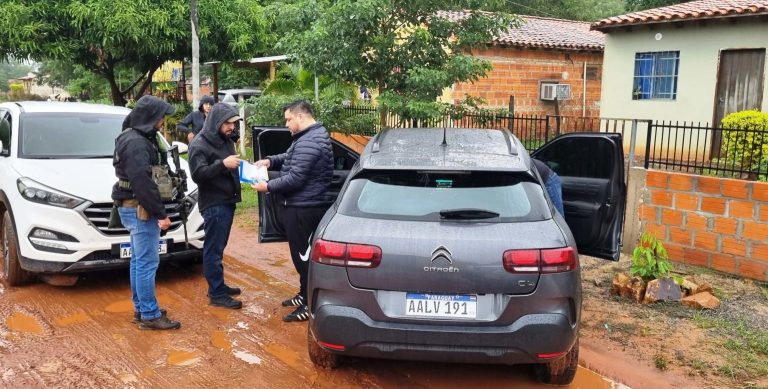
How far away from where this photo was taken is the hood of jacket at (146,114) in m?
4.66

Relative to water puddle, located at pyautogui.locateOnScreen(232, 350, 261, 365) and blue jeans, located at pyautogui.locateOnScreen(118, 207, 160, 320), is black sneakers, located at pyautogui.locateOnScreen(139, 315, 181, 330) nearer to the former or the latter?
blue jeans, located at pyautogui.locateOnScreen(118, 207, 160, 320)

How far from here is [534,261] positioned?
3.39m

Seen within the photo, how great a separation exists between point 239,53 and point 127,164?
→ 9.58 meters

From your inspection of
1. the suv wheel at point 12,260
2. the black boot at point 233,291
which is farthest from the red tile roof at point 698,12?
the suv wheel at point 12,260

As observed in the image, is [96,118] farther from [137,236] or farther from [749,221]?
[749,221]

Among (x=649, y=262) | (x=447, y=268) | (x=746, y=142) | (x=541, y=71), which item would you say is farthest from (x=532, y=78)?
(x=447, y=268)

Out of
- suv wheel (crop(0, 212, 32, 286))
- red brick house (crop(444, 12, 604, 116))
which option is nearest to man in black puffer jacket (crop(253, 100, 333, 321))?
suv wheel (crop(0, 212, 32, 286))

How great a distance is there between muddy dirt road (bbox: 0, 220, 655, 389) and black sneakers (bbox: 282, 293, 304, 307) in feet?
0.25

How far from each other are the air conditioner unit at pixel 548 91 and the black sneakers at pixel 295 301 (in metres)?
14.2

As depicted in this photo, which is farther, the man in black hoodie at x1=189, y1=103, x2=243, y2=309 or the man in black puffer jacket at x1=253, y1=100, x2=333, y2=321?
the man in black hoodie at x1=189, y1=103, x2=243, y2=309

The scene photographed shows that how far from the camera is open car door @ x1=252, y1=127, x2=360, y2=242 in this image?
563 cm

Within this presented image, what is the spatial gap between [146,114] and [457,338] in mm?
2811

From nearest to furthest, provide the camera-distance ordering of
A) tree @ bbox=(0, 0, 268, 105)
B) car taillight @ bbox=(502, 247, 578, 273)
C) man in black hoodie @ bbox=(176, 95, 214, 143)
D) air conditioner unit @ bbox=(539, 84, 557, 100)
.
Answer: car taillight @ bbox=(502, 247, 578, 273) < man in black hoodie @ bbox=(176, 95, 214, 143) < tree @ bbox=(0, 0, 268, 105) < air conditioner unit @ bbox=(539, 84, 557, 100)

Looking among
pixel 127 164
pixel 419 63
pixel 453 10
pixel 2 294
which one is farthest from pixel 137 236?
pixel 453 10
